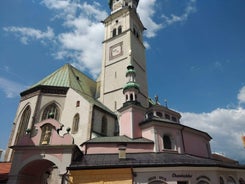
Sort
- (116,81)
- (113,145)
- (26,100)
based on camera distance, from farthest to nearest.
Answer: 1. (116,81)
2. (26,100)
3. (113,145)

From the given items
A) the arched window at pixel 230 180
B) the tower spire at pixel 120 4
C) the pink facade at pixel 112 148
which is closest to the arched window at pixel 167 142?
the pink facade at pixel 112 148

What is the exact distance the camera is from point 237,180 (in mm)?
14617

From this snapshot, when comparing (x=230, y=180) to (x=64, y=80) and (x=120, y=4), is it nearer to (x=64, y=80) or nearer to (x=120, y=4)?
(x=64, y=80)

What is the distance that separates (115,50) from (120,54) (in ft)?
5.63

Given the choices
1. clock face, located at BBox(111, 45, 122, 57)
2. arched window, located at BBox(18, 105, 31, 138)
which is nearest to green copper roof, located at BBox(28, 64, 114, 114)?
arched window, located at BBox(18, 105, 31, 138)

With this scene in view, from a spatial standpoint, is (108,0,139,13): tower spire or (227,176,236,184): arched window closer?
(227,176,236,184): arched window

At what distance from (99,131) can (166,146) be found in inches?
276

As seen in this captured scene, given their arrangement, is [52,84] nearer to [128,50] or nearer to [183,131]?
[128,50]

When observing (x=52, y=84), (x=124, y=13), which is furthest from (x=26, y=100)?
(x=124, y=13)

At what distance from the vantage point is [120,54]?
100ft

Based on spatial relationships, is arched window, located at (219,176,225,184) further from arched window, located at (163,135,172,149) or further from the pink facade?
the pink facade

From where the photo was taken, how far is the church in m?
12.1

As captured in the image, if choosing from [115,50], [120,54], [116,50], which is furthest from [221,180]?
[115,50]

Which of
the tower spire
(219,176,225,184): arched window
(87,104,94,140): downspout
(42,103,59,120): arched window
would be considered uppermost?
the tower spire
